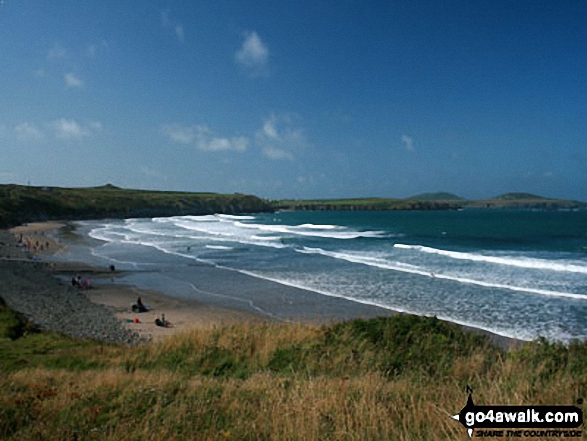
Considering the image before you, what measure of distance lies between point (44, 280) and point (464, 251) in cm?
4113

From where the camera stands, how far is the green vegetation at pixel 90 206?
9094cm

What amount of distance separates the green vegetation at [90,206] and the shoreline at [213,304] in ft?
195

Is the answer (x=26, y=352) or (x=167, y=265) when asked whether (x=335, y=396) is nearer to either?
(x=26, y=352)

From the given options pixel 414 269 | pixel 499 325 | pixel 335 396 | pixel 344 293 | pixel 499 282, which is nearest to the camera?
pixel 335 396

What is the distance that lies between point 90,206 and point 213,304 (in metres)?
108

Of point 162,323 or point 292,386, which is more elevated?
point 292,386

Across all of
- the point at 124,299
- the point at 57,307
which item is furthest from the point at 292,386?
the point at 124,299

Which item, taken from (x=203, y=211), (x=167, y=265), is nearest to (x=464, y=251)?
(x=167, y=265)

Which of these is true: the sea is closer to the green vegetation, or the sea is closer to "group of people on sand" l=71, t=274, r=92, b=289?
"group of people on sand" l=71, t=274, r=92, b=289

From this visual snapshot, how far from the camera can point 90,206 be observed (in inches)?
4616

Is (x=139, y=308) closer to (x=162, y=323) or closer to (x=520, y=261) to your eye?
(x=162, y=323)

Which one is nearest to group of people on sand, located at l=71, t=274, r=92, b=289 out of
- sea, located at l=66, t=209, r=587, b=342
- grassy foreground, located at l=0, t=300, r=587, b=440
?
sea, located at l=66, t=209, r=587, b=342

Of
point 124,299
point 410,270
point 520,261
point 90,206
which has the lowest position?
point 124,299

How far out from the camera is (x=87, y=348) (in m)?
11.2
